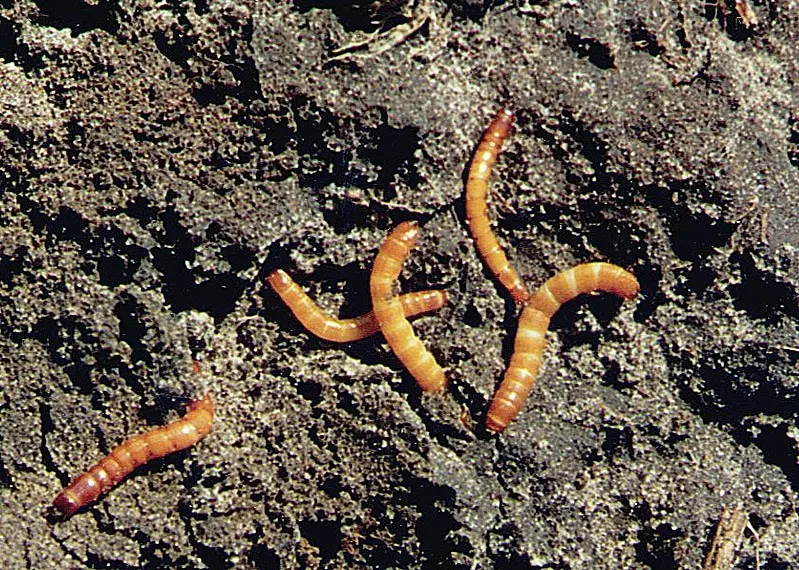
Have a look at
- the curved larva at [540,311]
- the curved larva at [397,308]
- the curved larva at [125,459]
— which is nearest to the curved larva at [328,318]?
the curved larva at [397,308]

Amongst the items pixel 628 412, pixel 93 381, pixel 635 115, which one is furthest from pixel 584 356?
pixel 93 381

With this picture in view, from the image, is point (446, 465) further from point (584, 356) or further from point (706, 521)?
point (706, 521)

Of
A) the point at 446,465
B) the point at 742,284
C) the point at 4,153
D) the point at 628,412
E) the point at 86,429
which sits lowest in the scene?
the point at 86,429

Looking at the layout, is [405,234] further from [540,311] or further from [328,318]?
[540,311]

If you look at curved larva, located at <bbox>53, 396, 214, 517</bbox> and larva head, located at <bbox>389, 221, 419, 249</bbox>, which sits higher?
larva head, located at <bbox>389, 221, 419, 249</bbox>

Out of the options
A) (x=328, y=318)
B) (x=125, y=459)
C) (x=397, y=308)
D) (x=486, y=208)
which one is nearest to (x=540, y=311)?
(x=486, y=208)

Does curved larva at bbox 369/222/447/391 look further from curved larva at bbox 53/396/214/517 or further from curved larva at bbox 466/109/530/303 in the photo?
curved larva at bbox 53/396/214/517

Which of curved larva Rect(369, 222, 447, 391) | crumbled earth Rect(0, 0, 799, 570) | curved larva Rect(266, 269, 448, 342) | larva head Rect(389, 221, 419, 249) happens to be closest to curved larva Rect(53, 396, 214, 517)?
crumbled earth Rect(0, 0, 799, 570)
